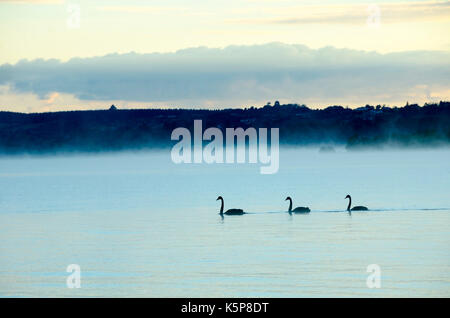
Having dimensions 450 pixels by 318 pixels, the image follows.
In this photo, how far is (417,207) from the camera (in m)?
42.4

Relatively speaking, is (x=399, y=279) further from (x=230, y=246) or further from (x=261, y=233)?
(x=261, y=233)

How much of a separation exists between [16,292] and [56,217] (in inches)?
787

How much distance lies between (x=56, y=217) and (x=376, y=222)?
1556cm

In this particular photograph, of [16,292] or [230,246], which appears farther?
[230,246]

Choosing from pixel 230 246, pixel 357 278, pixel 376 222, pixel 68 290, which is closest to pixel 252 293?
pixel 357 278

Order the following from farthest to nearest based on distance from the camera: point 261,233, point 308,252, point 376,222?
point 376,222 < point 261,233 < point 308,252

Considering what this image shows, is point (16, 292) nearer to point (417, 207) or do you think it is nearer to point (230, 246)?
point (230, 246)

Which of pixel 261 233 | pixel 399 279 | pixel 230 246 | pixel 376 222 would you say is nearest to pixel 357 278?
pixel 399 279

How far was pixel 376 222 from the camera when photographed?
116 feet
